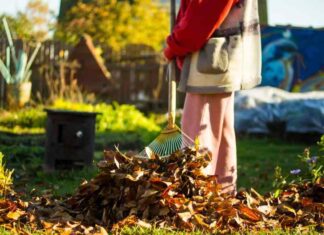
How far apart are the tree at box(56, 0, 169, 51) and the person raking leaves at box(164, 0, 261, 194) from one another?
18877 millimetres

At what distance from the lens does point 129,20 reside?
80.1ft

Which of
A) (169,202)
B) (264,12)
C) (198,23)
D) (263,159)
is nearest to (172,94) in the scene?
(198,23)

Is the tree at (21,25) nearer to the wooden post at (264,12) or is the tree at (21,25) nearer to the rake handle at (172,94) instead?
the wooden post at (264,12)

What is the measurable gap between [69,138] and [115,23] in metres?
16.9

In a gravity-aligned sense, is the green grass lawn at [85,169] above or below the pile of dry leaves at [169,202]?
below

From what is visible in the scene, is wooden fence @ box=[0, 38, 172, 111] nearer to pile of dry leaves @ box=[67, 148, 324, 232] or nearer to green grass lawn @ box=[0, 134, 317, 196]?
green grass lawn @ box=[0, 134, 317, 196]

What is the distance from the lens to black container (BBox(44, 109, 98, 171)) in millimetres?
7652

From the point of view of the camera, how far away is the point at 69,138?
25.3 feet

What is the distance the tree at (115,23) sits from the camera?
23906 mm

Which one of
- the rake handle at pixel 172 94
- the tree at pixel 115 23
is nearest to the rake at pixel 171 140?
the rake handle at pixel 172 94

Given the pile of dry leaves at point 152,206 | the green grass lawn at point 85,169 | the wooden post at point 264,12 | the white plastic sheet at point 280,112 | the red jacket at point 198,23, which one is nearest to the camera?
the pile of dry leaves at point 152,206

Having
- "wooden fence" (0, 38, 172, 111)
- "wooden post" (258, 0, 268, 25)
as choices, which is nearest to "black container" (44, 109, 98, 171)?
"wooden fence" (0, 38, 172, 111)

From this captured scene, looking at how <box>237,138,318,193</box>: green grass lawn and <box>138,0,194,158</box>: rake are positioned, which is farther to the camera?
<box>237,138,318,193</box>: green grass lawn

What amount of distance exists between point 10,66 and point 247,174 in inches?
362
